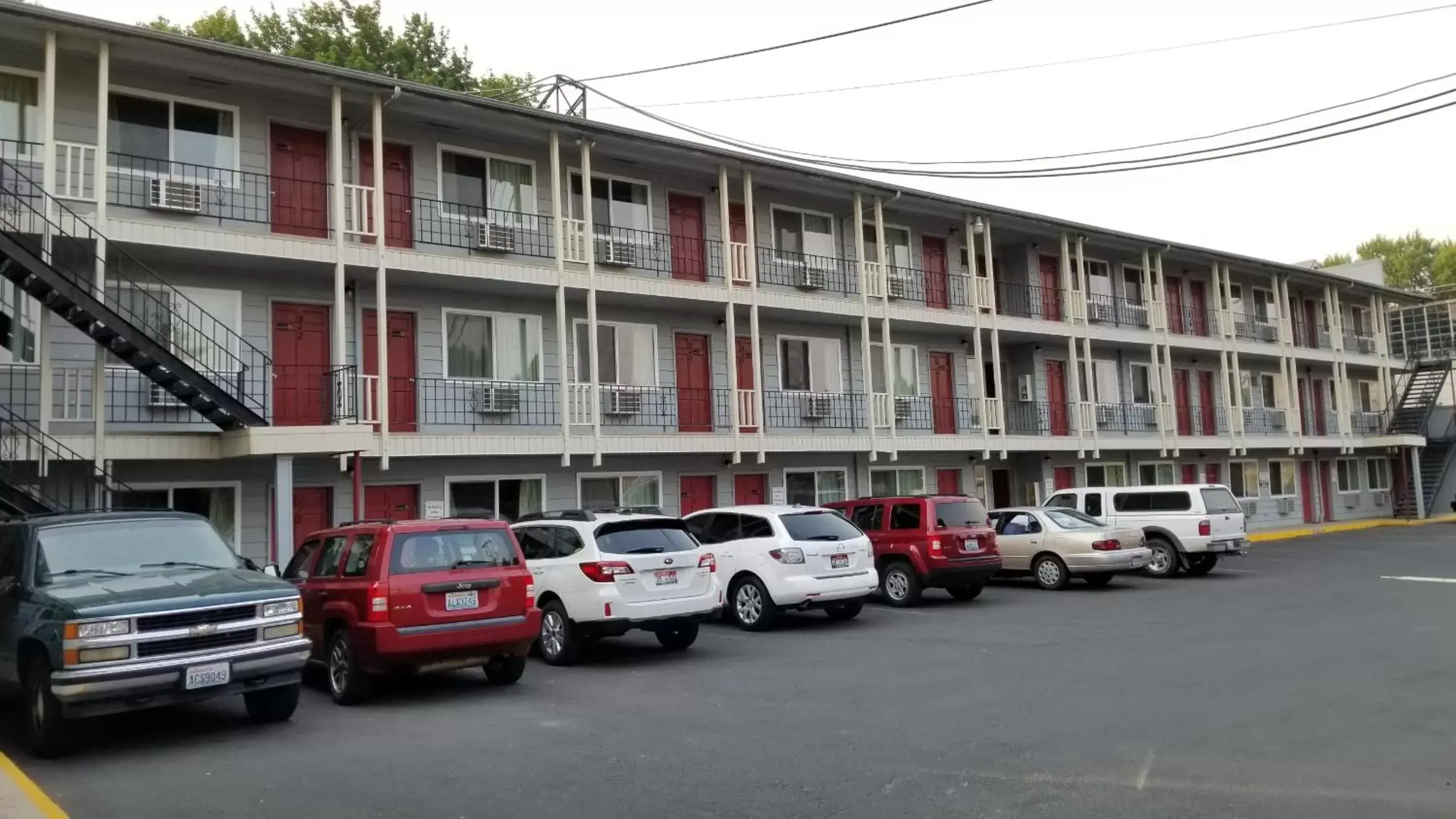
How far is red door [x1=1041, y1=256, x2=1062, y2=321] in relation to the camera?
2988cm

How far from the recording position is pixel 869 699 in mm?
9383

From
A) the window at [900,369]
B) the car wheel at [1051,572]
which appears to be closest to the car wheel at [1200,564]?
the car wheel at [1051,572]

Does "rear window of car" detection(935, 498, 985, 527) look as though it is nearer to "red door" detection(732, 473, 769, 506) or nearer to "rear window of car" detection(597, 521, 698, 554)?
"rear window of car" detection(597, 521, 698, 554)

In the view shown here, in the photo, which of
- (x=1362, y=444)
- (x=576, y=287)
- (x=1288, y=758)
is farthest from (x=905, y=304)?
(x=1362, y=444)

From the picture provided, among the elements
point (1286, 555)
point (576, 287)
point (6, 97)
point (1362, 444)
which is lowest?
point (1286, 555)

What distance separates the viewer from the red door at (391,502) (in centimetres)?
1802

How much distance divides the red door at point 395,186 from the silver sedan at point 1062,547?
11.8 metres

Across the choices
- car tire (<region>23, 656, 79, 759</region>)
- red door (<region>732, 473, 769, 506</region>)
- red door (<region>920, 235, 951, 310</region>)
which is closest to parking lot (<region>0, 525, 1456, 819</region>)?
car tire (<region>23, 656, 79, 759</region>)

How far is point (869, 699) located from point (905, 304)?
17440mm

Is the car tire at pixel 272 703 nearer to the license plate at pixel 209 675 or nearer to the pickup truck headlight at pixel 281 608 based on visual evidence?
the pickup truck headlight at pixel 281 608

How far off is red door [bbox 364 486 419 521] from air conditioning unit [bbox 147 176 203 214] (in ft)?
17.2

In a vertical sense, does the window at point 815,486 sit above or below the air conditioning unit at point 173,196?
below

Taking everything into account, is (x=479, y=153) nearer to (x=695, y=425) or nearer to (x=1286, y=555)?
(x=695, y=425)

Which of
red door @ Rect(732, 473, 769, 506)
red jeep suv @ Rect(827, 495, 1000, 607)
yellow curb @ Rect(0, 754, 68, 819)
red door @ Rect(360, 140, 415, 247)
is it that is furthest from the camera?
red door @ Rect(732, 473, 769, 506)
